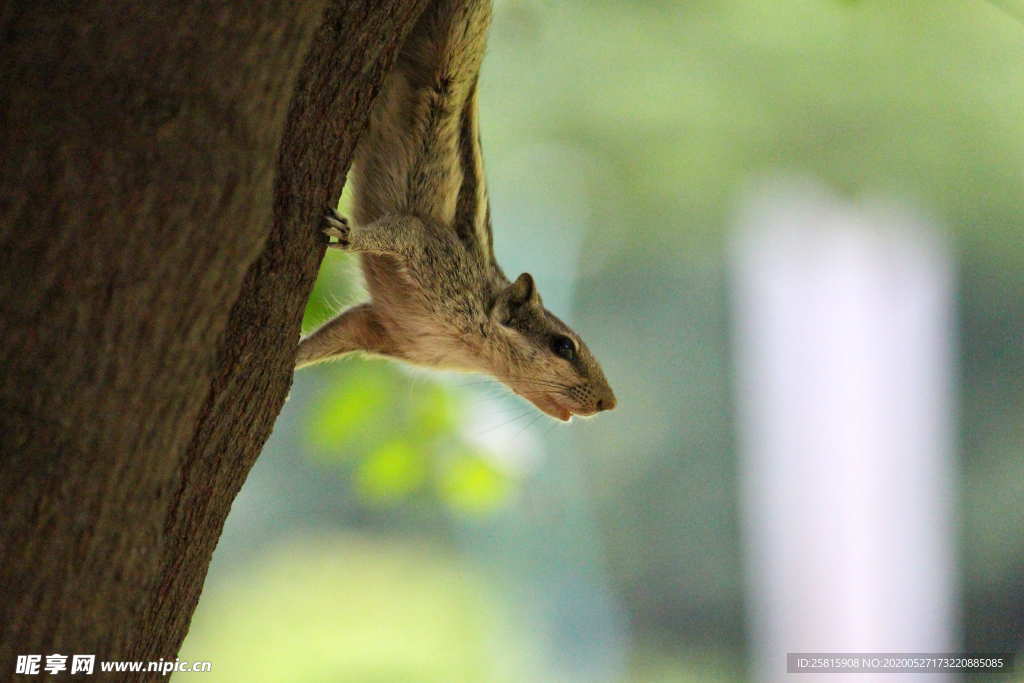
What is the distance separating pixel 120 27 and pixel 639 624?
3387 mm

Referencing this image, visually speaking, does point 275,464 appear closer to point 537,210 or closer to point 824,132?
point 537,210

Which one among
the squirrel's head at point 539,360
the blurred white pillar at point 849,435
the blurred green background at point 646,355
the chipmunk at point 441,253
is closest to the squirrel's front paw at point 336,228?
the chipmunk at point 441,253

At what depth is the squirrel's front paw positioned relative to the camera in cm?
103

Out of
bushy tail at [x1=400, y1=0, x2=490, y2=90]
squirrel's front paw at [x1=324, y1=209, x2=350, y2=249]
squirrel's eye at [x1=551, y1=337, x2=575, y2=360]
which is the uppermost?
bushy tail at [x1=400, y1=0, x2=490, y2=90]

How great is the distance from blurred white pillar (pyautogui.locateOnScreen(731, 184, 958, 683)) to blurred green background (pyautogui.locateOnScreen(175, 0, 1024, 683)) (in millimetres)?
110

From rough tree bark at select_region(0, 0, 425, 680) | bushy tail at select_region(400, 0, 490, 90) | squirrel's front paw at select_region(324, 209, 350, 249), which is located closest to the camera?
rough tree bark at select_region(0, 0, 425, 680)

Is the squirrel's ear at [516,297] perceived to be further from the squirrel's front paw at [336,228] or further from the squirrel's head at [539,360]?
the squirrel's front paw at [336,228]

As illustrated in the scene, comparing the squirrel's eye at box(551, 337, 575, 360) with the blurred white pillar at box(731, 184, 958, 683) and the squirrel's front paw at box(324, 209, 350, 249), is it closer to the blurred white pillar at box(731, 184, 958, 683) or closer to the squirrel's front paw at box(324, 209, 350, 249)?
the squirrel's front paw at box(324, 209, 350, 249)

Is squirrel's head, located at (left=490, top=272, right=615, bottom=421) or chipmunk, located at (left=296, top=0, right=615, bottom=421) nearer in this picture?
chipmunk, located at (left=296, top=0, right=615, bottom=421)

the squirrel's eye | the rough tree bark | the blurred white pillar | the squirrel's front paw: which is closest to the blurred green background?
the blurred white pillar

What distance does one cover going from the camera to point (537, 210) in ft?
12.1

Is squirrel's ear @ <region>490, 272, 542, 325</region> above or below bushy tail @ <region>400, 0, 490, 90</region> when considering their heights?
below

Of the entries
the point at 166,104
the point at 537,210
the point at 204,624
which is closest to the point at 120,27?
the point at 166,104

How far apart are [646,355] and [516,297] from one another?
2.37m
